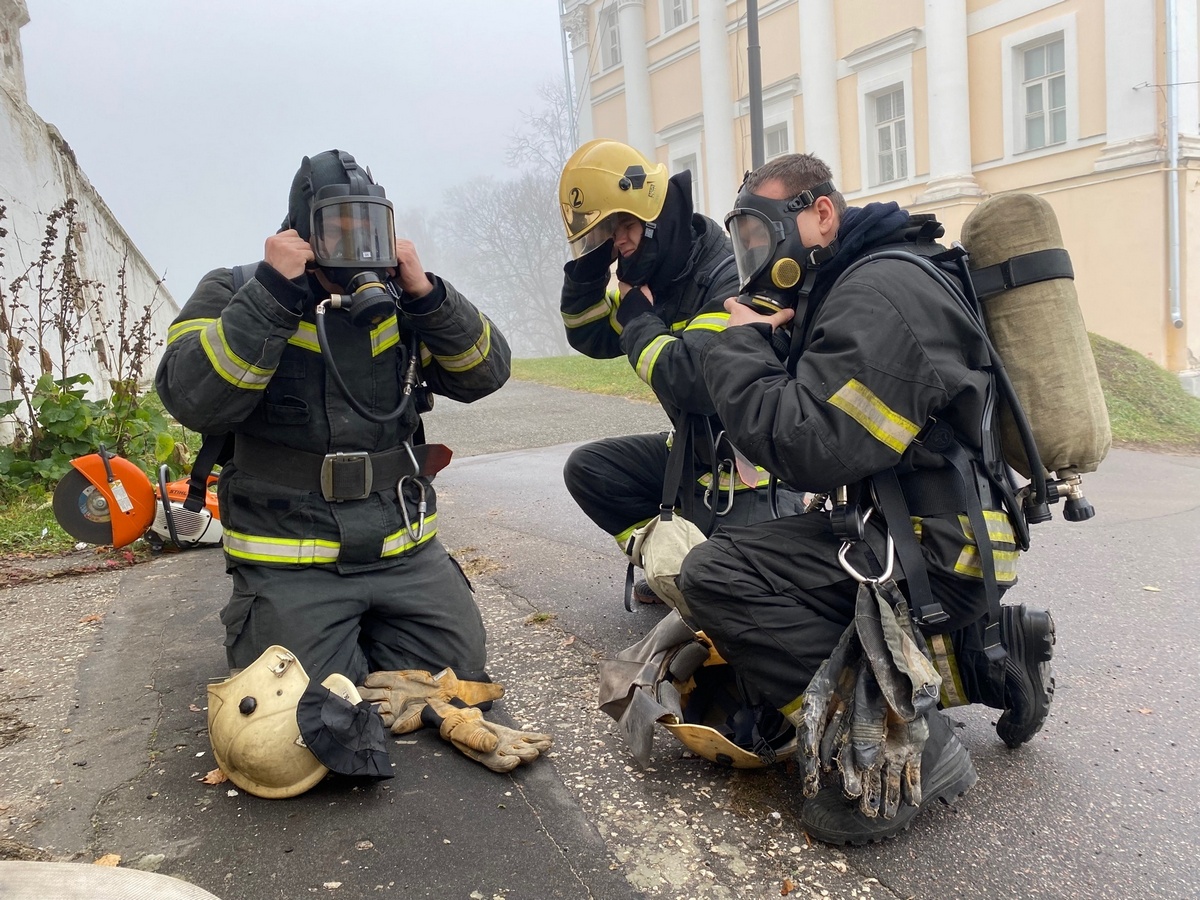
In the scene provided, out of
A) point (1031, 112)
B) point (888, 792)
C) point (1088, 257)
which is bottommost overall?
point (888, 792)

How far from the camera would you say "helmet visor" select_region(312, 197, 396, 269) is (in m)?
2.71

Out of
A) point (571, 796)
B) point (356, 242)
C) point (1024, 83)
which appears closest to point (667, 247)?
point (356, 242)

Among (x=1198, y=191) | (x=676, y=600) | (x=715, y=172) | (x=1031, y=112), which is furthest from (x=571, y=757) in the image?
(x=715, y=172)

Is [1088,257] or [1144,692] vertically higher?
[1088,257]

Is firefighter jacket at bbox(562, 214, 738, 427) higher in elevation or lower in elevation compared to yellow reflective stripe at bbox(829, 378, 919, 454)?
higher

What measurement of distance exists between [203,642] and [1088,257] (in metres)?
15.1

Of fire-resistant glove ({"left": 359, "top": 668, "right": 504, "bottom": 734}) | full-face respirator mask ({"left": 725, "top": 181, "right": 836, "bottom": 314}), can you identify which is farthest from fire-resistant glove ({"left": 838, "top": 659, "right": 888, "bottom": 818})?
fire-resistant glove ({"left": 359, "top": 668, "right": 504, "bottom": 734})

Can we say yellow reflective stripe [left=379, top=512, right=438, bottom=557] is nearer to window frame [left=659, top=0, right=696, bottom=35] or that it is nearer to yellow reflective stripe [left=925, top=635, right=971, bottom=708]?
yellow reflective stripe [left=925, top=635, right=971, bottom=708]

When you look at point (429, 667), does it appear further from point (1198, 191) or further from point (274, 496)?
point (1198, 191)

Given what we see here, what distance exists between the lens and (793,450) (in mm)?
2291

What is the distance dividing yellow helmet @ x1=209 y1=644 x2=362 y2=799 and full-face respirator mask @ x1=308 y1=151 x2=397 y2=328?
0.98m

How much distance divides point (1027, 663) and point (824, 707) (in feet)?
2.29

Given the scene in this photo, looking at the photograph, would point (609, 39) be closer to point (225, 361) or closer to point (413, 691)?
point (225, 361)

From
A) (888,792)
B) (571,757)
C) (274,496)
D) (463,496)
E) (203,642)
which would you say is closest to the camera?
(888,792)
